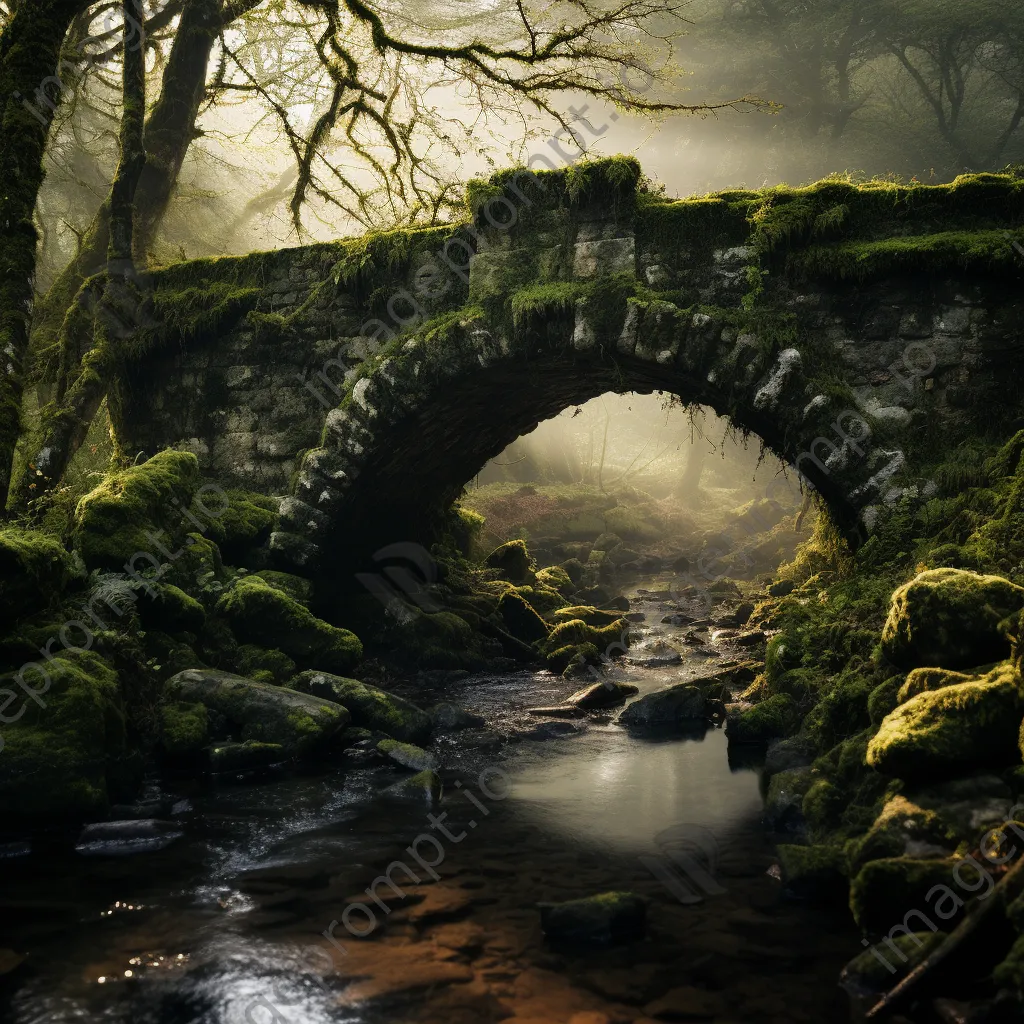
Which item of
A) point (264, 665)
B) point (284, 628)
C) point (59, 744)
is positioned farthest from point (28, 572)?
point (284, 628)

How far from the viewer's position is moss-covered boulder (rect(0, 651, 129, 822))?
15.9 ft

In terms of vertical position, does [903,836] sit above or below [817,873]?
above

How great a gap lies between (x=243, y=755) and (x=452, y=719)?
2.07m

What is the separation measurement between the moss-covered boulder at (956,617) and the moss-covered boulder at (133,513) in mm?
6084

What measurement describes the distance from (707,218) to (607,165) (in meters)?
1.10

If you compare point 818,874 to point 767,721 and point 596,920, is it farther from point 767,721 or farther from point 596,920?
point 767,721

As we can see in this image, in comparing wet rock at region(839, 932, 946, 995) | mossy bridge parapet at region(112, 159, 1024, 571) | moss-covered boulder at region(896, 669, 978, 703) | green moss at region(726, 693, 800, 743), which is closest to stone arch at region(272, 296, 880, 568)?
mossy bridge parapet at region(112, 159, 1024, 571)

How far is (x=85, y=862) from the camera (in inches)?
177

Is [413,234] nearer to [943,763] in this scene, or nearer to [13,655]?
[13,655]

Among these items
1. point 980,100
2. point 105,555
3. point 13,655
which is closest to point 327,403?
point 105,555

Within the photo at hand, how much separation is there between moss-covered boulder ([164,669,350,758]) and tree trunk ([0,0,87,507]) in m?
2.66

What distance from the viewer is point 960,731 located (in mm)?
3803

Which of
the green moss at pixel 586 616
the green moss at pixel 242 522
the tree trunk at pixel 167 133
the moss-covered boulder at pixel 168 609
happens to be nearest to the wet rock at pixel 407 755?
the moss-covered boulder at pixel 168 609

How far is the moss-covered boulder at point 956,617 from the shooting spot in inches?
170
